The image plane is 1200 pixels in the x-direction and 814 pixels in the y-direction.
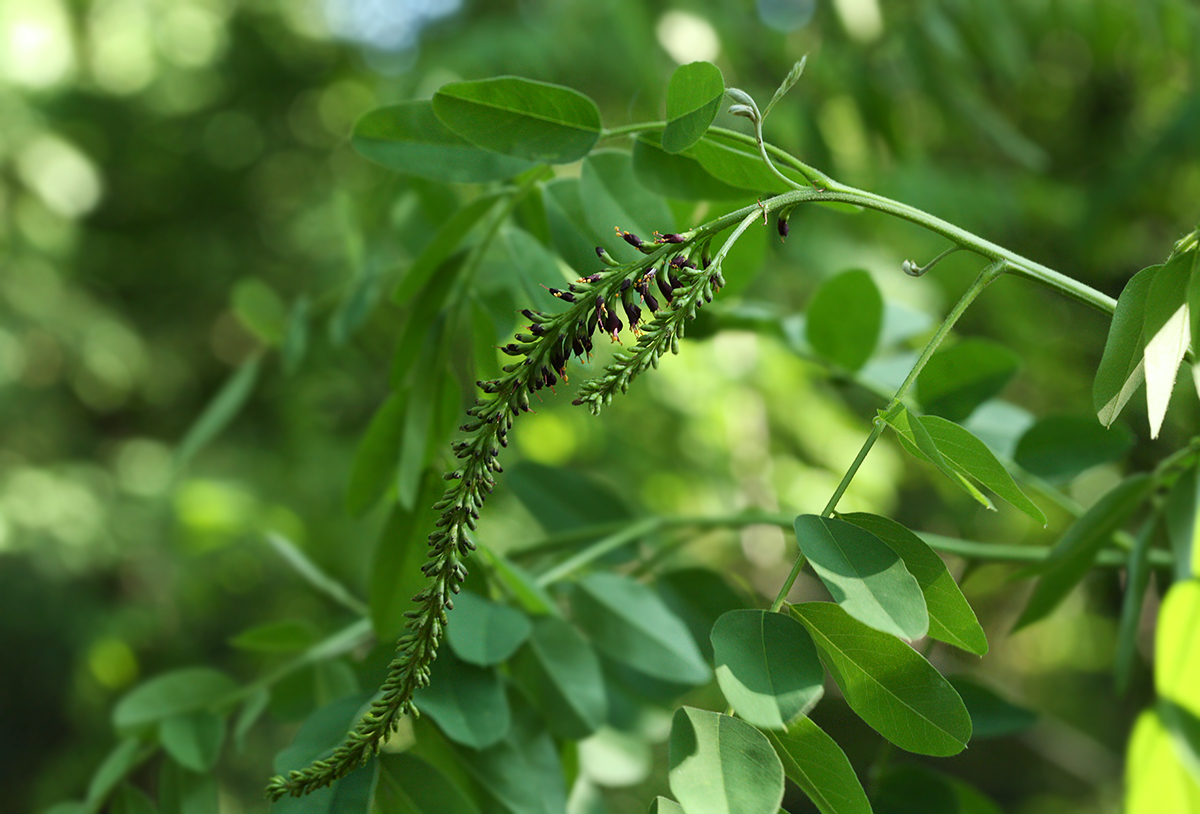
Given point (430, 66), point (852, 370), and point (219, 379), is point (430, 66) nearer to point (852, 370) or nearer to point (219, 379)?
point (852, 370)

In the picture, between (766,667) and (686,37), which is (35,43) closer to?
(686,37)

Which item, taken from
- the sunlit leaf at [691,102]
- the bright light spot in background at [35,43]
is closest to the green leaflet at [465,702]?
the sunlit leaf at [691,102]

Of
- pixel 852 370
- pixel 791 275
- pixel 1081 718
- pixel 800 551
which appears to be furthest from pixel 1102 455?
pixel 1081 718

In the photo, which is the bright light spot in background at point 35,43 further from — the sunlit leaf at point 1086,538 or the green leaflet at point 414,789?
the sunlit leaf at point 1086,538

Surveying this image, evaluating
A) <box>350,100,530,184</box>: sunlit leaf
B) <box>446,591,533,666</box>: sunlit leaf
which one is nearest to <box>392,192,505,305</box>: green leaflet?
<box>350,100,530,184</box>: sunlit leaf

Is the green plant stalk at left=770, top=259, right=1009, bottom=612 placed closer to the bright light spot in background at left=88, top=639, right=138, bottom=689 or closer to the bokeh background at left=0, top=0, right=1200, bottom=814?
the bokeh background at left=0, top=0, right=1200, bottom=814

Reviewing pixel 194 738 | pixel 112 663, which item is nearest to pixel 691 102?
pixel 194 738

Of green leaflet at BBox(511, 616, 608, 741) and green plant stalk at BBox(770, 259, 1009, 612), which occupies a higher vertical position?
green plant stalk at BBox(770, 259, 1009, 612)
